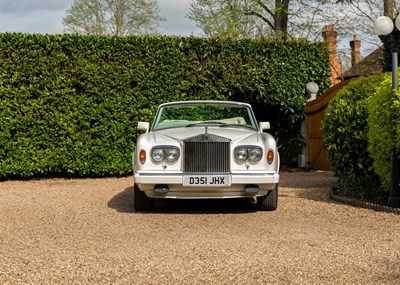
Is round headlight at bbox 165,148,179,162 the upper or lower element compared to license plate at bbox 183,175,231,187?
upper

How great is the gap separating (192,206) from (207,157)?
133cm

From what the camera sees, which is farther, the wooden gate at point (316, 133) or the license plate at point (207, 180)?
the wooden gate at point (316, 133)

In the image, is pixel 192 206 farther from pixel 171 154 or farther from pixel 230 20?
pixel 230 20

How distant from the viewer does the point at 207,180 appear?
7.45 m

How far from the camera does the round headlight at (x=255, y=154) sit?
7574 mm

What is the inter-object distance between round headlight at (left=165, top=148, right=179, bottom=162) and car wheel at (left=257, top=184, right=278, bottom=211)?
1.32 metres

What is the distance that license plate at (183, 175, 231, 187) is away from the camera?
7.45m

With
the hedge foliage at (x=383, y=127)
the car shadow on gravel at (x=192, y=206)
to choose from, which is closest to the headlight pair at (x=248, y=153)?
the car shadow on gravel at (x=192, y=206)

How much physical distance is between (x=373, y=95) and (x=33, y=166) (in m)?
7.38

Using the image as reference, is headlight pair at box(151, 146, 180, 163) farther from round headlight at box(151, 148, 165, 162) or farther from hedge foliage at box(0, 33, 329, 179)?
hedge foliage at box(0, 33, 329, 179)

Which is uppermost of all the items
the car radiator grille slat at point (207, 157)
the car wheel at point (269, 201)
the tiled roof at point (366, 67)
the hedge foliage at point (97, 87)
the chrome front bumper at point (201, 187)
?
the tiled roof at point (366, 67)

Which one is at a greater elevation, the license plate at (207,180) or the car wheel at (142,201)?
the license plate at (207,180)

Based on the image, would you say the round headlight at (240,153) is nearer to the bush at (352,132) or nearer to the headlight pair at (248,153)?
the headlight pair at (248,153)

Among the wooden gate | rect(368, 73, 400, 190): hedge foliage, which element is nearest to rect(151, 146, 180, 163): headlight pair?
rect(368, 73, 400, 190): hedge foliage
